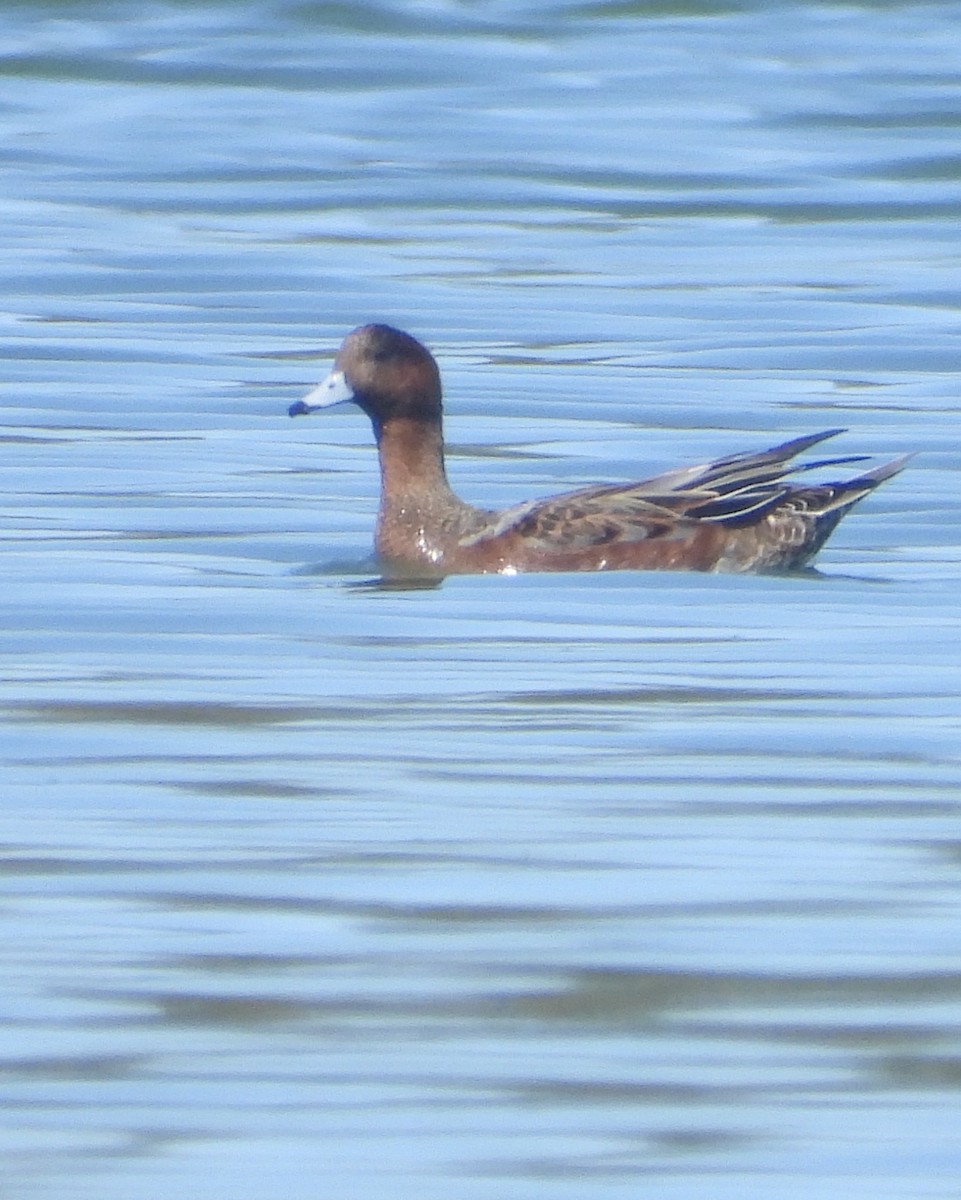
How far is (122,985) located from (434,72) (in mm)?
22445

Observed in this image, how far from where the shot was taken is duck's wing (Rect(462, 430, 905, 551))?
10125mm

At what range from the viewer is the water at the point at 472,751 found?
16.2ft

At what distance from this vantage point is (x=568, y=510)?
10109mm

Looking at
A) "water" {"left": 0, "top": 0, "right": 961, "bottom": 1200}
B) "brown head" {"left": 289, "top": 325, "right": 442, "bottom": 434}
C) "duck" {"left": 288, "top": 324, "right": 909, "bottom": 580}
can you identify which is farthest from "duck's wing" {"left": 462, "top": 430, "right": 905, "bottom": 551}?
"brown head" {"left": 289, "top": 325, "right": 442, "bottom": 434}

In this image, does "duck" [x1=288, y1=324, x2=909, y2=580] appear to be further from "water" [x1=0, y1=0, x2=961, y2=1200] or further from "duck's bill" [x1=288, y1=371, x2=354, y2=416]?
"water" [x1=0, y1=0, x2=961, y2=1200]

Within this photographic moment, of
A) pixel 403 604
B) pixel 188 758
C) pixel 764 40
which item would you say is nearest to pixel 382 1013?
pixel 188 758

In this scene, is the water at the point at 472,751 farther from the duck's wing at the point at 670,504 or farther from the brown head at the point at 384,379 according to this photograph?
the brown head at the point at 384,379

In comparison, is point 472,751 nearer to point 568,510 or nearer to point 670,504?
point 568,510

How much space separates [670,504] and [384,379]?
1.18 metres

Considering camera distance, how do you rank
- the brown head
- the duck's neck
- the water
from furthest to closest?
the brown head
the duck's neck
the water

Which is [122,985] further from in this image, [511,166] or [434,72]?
[434,72]

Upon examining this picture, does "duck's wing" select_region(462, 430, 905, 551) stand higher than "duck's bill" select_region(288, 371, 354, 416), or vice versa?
"duck's bill" select_region(288, 371, 354, 416)

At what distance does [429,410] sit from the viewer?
36.0 ft

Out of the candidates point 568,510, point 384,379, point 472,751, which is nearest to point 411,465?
point 384,379
